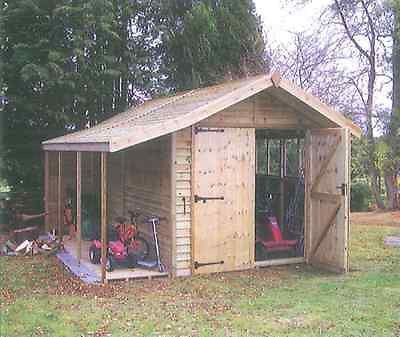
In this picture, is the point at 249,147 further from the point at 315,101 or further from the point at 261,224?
the point at 261,224

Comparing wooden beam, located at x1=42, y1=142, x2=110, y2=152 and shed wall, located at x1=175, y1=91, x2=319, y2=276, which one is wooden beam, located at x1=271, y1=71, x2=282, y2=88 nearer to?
shed wall, located at x1=175, y1=91, x2=319, y2=276

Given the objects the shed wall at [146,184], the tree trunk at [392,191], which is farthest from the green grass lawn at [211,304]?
the tree trunk at [392,191]

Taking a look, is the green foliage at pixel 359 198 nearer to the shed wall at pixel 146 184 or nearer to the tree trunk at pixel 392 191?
the tree trunk at pixel 392 191

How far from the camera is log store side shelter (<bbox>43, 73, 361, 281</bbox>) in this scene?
7.49 meters

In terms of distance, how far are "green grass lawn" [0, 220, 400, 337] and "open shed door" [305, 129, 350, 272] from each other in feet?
1.13

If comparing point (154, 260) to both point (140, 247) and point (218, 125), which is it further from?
point (218, 125)

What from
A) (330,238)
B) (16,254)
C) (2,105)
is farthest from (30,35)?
(330,238)

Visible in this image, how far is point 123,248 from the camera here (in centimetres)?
779

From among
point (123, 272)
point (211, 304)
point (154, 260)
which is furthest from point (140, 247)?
point (211, 304)

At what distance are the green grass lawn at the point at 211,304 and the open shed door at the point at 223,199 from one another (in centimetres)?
33

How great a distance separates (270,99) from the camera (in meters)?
8.13

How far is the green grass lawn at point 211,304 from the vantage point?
521 cm

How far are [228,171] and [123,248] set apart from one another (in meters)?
1.88

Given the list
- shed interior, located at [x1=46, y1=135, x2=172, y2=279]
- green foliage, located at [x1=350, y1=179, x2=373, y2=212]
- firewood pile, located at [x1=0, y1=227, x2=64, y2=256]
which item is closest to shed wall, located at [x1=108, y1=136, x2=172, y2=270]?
shed interior, located at [x1=46, y1=135, x2=172, y2=279]
